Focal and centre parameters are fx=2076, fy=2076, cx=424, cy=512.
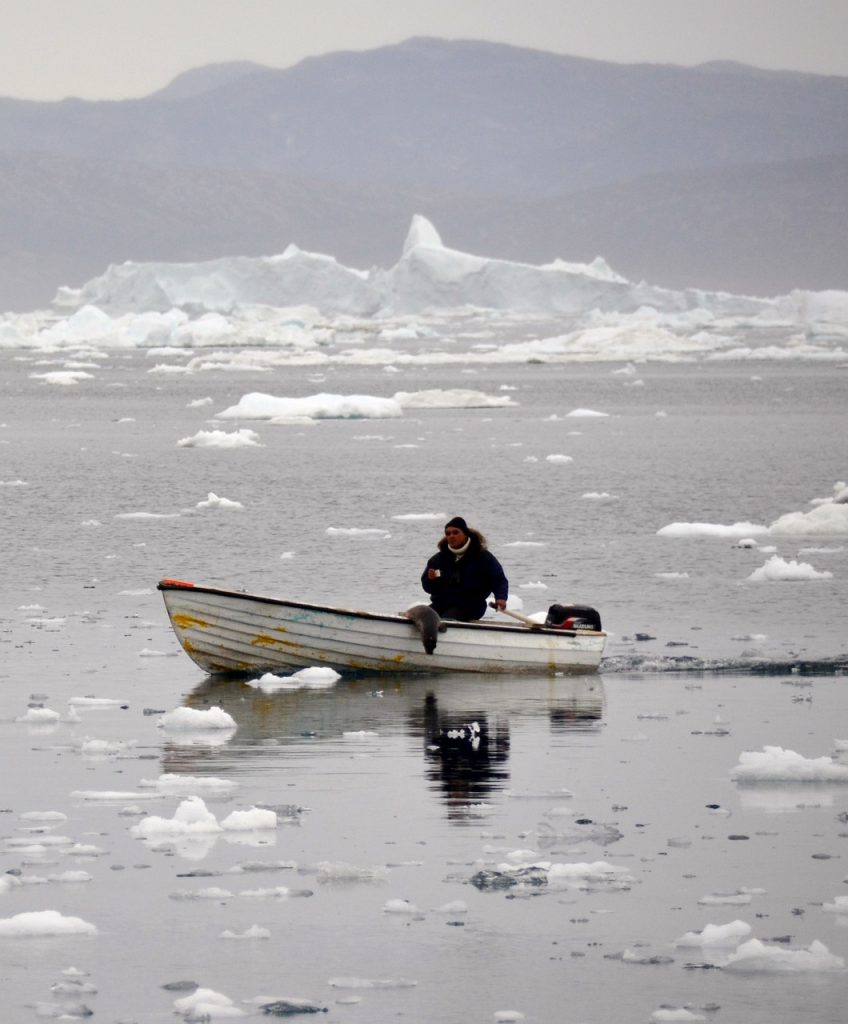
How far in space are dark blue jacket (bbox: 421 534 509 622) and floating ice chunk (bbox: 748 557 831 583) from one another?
539 centimetres

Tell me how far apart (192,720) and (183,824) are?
2.38 meters

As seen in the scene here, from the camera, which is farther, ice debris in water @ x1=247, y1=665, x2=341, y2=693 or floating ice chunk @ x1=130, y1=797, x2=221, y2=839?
ice debris in water @ x1=247, y1=665, x2=341, y2=693

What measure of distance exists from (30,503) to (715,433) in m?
17.8

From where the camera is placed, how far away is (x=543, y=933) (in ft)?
22.6

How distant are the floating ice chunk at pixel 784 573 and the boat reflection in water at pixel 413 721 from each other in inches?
203

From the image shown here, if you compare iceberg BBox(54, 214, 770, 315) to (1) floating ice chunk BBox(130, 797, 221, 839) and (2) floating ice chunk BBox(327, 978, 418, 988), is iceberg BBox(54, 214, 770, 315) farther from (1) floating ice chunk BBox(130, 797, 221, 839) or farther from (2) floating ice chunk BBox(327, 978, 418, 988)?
(2) floating ice chunk BBox(327, 978, 418, 988)

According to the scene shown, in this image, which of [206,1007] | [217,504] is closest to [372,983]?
[206,1007]

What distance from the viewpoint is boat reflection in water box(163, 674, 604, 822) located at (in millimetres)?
9680

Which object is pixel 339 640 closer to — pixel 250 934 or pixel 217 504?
pixel 250 934

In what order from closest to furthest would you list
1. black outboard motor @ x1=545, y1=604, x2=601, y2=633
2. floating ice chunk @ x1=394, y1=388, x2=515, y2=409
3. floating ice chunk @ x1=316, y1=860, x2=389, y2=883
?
floating ice chunk @ x1=316, y1=860, x2=389, y2=883 → black outboard motor @ x1=545, y1=604, x2=601, y2=633 → floating ice chunk @ x1=394, y1=388, x2=515, y2=409

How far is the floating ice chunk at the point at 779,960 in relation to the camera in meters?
6.44

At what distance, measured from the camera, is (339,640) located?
492 inches

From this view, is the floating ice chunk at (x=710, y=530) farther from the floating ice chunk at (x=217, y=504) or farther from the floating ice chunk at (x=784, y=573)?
the floating ice chunk at (x=217, y=504)

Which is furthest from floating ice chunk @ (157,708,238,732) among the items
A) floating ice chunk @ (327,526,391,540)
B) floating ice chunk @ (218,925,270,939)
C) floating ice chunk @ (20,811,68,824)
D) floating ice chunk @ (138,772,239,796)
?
floating ice chunk @ (327,526,391,540)
